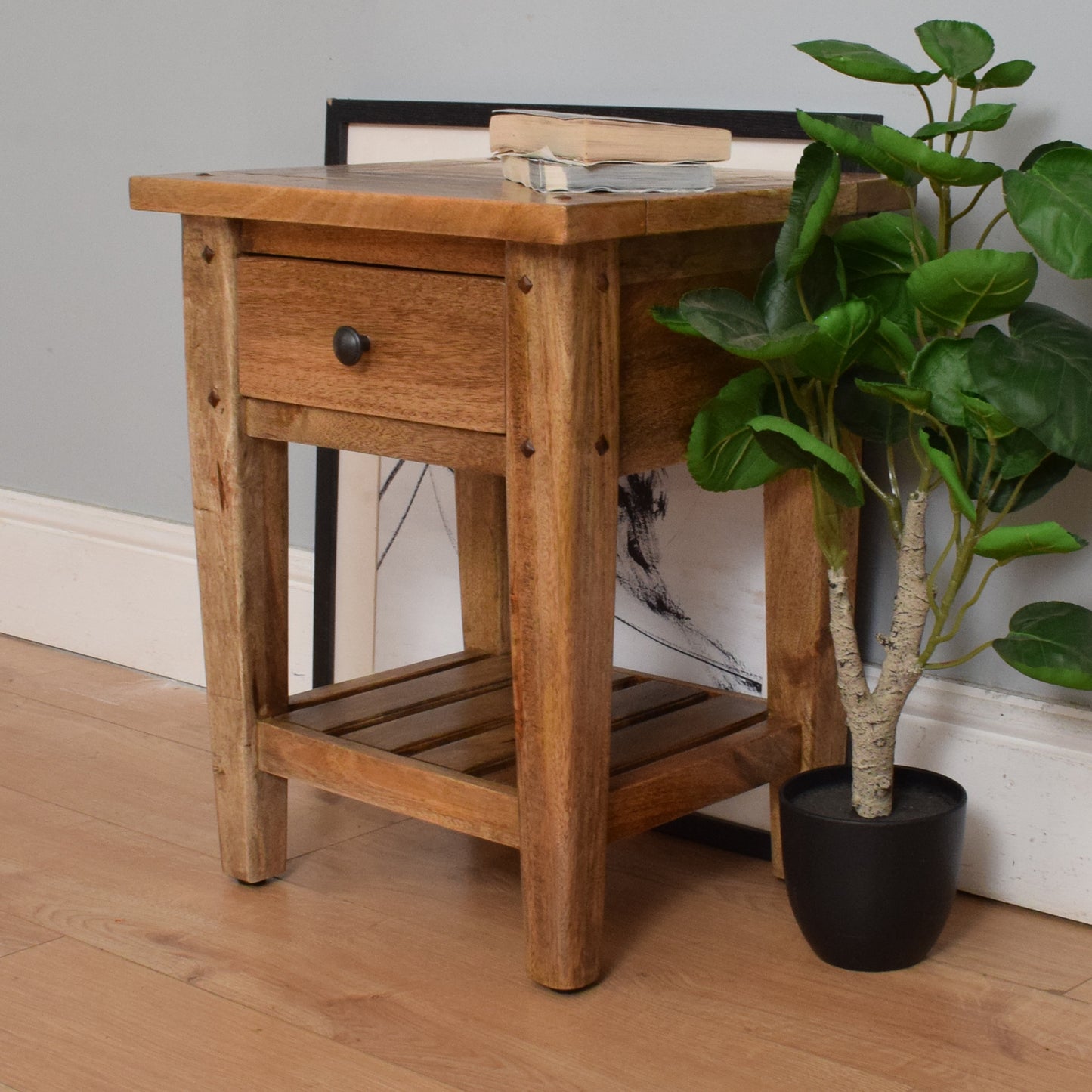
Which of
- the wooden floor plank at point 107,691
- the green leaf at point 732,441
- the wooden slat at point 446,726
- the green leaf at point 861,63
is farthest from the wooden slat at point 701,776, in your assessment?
the wooden floor plank at point 107,691

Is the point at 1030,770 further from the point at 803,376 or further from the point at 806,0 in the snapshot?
the point at 806,0

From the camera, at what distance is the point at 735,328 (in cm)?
110

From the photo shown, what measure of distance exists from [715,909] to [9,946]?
603mm

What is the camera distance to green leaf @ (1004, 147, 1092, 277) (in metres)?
1.02

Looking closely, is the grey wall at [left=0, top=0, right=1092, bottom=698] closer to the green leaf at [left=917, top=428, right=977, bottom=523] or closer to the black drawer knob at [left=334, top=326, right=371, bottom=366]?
the green leaf at [left=917, top=428, right=977, bottom=523]

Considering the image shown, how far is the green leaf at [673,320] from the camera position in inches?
44.4

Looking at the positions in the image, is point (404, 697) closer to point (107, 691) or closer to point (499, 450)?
point (499, 450)

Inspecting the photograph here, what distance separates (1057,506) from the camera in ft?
4.46

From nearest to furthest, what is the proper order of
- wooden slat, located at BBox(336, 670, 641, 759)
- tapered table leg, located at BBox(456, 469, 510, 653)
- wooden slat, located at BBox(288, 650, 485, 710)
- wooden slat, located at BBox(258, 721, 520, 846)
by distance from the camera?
wooden slat, located at BBox(258, 721, 520, 846) < wooden slat, located at BBox(336, 670, 641, 759) < wooden slat, located at BBox(288, 650, 485, 710) < tapered table leg, located at BBox(456, 469, 510, 653)

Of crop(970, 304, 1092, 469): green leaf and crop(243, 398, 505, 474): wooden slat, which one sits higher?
crop(970, 304, 1092, 469): green leaf

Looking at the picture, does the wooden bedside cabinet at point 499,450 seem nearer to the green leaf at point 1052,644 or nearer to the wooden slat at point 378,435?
the wooden slat at point 378,435

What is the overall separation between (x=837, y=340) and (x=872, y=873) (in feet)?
1.37

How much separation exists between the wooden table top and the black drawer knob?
0.08m

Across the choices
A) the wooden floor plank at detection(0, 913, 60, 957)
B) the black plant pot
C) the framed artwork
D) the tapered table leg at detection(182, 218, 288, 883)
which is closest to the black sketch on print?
the framed artwork
